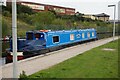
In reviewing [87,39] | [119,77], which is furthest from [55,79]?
[87,39]

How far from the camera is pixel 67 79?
27.8 ft

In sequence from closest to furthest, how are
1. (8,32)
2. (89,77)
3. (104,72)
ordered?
(89,77)
(104,72)
(8,32)

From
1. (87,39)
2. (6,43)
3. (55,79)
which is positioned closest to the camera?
(55,79)

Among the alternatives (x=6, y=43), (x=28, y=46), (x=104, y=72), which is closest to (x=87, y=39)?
(x=6, y=43)

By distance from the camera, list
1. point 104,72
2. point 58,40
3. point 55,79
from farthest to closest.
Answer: point 58,40, point 104,72, point 55,79

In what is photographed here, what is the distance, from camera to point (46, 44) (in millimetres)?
18391

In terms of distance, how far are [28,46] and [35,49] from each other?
46 cm

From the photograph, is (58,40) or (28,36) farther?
(58,40)

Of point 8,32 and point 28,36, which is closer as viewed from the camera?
point 28,36

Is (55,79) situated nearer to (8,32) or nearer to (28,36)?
(28,36)

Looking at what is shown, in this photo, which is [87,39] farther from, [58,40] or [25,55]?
[25,55]

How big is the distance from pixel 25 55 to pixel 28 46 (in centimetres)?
83

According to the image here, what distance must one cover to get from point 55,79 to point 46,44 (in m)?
10.2

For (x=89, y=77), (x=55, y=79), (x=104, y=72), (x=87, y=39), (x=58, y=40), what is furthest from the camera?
(x=87, y=39)
